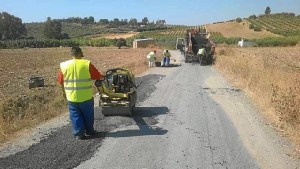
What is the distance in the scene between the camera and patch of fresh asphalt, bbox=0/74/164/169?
6996 mm

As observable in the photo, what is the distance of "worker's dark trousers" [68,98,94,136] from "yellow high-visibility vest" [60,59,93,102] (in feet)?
0.45

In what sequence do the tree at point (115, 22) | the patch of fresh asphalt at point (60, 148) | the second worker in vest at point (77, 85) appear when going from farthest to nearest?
the tree at point (115, 22)
the second worker in vest at point (77, 85)
the patch of fresh asphalt at point (60, 148)

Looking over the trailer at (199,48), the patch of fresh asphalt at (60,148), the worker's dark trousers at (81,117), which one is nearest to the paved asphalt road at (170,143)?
the patch of fresh asphalt at (60,148)

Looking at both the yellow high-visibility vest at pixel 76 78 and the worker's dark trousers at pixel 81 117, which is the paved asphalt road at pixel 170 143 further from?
the yellow high-visibility vest at pixel 76 78

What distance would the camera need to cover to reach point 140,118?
10.6 m

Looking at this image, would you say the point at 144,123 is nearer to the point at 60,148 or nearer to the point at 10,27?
the point at 60,148

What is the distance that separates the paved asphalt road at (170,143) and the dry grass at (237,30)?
264 feet

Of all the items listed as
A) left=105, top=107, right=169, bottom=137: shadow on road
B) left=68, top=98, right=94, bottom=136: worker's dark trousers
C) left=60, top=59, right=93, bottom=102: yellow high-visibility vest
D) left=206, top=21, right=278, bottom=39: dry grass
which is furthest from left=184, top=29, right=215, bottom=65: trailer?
left=206, top=21, right=278, bottom=39: dry grass

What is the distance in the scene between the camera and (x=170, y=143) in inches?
321

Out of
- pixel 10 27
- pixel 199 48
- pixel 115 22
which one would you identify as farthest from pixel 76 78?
pixel 115 22

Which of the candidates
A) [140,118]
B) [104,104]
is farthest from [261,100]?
[104,104]

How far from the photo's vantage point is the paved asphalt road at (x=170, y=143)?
23.1ft

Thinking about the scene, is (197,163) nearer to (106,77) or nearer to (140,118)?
(140,118)

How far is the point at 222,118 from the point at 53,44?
89371 mm
